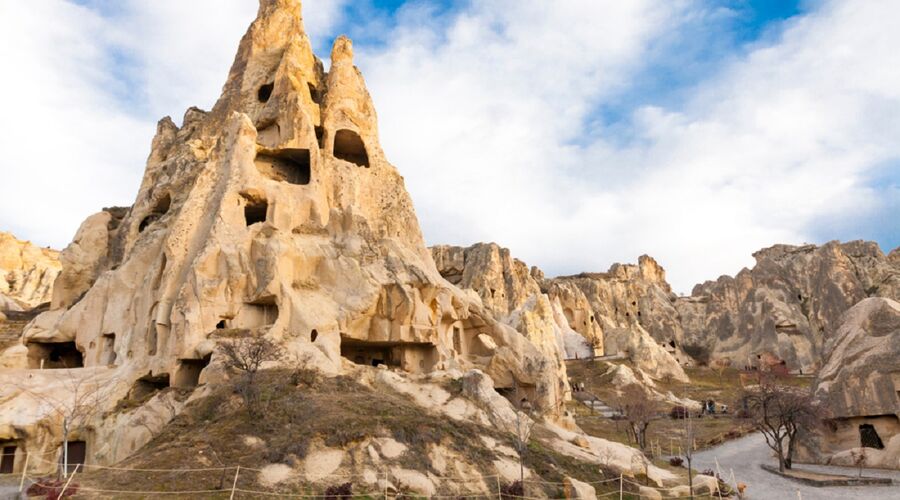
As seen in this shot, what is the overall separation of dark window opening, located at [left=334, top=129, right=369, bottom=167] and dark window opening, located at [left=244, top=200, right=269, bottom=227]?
9656 mm

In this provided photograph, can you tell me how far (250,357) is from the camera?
2366 cm

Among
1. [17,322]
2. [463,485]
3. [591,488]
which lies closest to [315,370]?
[463,485]

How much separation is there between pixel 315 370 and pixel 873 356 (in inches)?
1050

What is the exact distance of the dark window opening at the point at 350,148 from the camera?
4434 centimetres

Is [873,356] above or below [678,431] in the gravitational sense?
above

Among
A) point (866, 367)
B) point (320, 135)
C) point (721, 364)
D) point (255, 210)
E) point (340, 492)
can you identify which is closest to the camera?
point (340, 492)

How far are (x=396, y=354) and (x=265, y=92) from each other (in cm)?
2425

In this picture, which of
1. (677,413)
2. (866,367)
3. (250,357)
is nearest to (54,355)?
(250,357)

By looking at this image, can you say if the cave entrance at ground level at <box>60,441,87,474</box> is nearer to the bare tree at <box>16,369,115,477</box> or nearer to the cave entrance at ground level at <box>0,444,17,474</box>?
the bare tree at <box>16,369,115,477</box>

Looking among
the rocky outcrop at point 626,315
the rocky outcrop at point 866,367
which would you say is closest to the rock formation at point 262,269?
the rocky outcrop at point 866,367

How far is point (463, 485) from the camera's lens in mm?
18703

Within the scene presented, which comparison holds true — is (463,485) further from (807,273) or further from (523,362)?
(807,273)

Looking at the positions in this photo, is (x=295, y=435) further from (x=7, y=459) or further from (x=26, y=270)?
(x=26, y=270)

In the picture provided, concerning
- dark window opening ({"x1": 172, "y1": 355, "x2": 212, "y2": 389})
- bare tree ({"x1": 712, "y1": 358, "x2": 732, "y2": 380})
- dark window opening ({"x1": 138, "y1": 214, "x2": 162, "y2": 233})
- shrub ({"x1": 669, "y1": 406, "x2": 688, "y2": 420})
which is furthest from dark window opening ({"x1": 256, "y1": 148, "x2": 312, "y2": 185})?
bare tree ({"x1": 712, "y1": 358, "x2": 732, "y2": 380})
